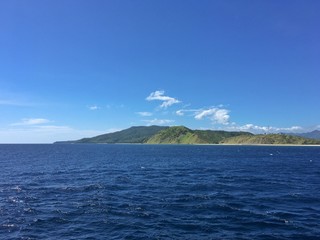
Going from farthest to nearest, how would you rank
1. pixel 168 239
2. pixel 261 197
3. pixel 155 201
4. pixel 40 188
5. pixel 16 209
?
1. pixel 40 188
2. pixel 261 197
3. pixel 155 201
4. pixel 16 209
5. pixel 168 239

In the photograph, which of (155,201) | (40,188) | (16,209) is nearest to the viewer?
(16,209)

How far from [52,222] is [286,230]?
28.6 meters

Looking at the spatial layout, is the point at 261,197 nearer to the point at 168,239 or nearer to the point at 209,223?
the point at 209,223

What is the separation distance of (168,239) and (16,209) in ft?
82.6

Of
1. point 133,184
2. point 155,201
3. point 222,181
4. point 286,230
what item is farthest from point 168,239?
point 222,181

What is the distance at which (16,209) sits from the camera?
4534 centimetres

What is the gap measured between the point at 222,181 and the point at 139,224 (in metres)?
40.3

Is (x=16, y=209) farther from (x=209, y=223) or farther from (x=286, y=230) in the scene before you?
(x=286, y=230)

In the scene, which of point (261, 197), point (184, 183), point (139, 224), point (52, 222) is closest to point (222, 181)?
point (184, 183)

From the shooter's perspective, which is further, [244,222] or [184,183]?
[184,183]

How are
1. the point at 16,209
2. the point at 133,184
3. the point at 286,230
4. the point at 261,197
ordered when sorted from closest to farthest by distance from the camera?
the point at 286,230
the point at 16,209
the point at 261,197
the point at 133,184

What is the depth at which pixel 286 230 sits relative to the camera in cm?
3616

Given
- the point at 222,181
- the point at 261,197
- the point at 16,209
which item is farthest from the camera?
the point at 222,181

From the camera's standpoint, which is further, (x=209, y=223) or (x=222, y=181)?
(x=222, y=181)
